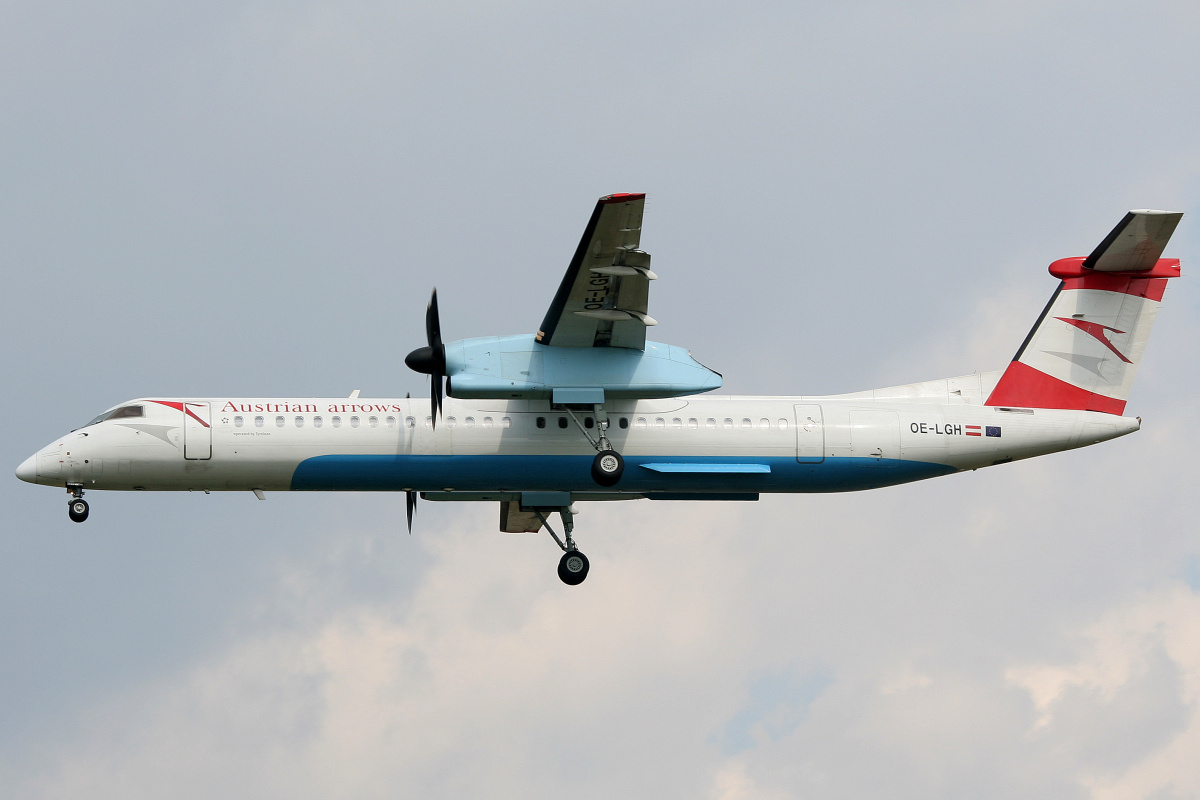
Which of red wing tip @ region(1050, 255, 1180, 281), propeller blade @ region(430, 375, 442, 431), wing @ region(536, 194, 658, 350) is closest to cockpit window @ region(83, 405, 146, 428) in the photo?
propeller blade @ region(430, 375, 442, 431)

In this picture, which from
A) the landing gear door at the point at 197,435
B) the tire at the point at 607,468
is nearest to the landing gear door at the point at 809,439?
the tire at the point at 607,468

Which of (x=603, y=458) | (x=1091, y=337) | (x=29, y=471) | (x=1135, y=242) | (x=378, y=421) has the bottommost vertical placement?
(x=29, y=471)

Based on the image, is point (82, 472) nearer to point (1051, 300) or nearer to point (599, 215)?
point (599, 215)

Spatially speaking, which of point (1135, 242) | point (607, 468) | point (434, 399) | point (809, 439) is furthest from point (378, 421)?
point (1135, 242)

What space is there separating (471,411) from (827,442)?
7281 mm

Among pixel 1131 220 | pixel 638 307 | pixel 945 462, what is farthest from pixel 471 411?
pixel 1131 220

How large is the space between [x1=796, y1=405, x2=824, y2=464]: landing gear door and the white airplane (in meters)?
0.04

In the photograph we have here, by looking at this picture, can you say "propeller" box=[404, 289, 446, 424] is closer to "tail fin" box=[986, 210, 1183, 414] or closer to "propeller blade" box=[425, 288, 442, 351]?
"propeller blade" box=[425, 288, 442, 351]

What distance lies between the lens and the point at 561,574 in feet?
105

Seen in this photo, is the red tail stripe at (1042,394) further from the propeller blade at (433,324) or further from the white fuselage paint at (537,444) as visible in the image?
the propeller blade at (433,324)

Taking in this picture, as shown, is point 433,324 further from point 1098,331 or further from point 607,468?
point 1098,331

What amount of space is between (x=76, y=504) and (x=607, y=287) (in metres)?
11.5

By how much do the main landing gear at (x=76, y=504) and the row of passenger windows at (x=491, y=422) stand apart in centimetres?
333

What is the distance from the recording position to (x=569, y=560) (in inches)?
1259
